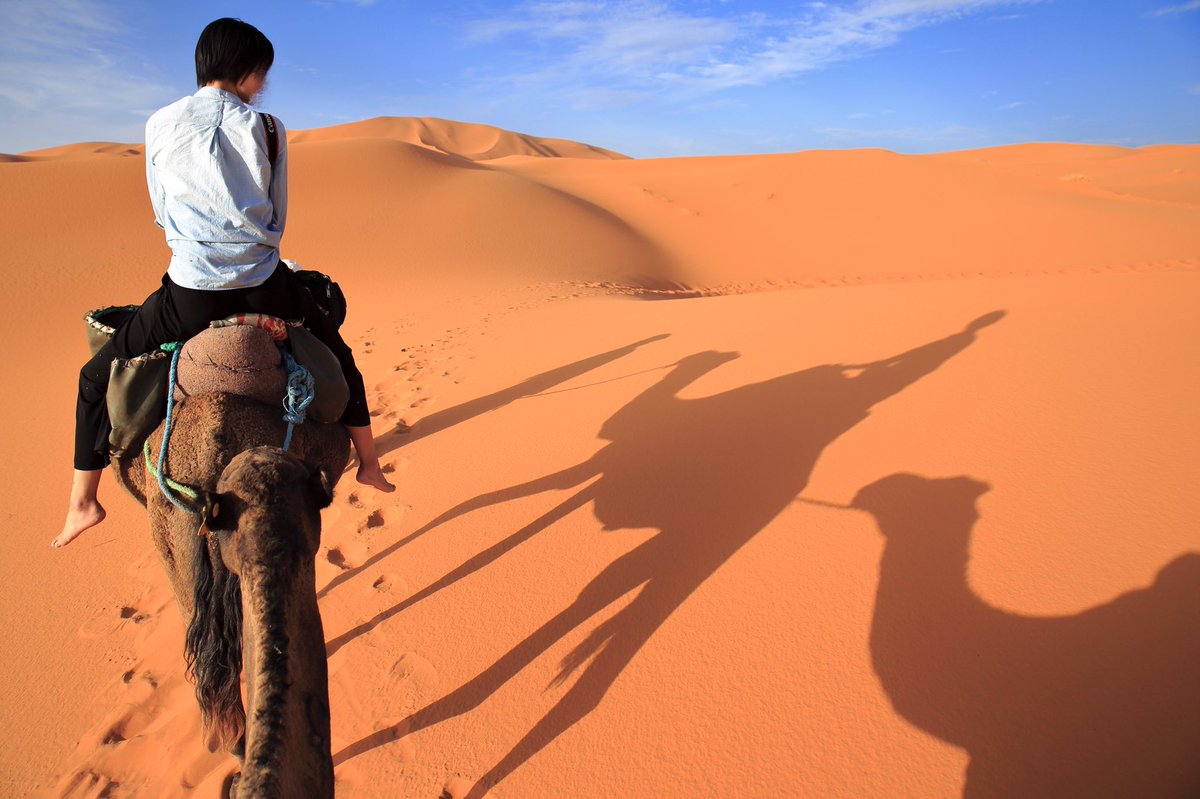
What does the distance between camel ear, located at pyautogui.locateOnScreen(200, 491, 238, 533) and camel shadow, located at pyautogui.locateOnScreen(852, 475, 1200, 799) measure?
2212mm

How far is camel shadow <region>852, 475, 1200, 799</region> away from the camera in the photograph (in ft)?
6.31

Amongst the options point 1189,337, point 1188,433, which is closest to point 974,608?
point 1188,433

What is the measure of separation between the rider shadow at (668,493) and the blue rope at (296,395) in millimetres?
1285

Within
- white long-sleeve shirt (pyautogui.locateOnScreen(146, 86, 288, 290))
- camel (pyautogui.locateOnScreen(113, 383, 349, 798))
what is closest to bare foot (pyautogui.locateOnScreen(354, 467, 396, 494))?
camel (pyautogui.locateOnScreen(113, 383, 349, 798))

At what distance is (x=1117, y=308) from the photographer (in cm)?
516

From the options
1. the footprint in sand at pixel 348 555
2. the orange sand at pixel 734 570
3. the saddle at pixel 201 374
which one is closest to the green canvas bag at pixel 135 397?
the saddle at pixel 201 374

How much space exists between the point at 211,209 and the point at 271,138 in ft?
1.07

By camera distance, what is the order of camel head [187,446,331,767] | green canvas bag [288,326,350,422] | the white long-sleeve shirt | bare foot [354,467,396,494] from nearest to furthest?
camel head [187,446,331,767] < the white long-sleeve shirt < green canvas bag [288,326,350,422] < bare foot [354,467,396,494]

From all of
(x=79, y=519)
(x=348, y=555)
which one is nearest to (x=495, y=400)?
(x=348, y=555)

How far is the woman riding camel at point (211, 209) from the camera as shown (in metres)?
2.07

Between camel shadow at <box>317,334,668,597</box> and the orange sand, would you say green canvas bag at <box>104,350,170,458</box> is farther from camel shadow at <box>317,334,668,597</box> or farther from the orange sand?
camel shadow at <box>317,334,668,597</box>

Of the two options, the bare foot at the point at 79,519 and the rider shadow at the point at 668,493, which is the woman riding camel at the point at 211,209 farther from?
the rider shadow at the point at 668,493

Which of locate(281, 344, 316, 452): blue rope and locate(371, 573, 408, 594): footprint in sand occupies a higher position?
locate(281, 344, 316, 452): blue rope

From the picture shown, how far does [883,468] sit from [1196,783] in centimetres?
187
